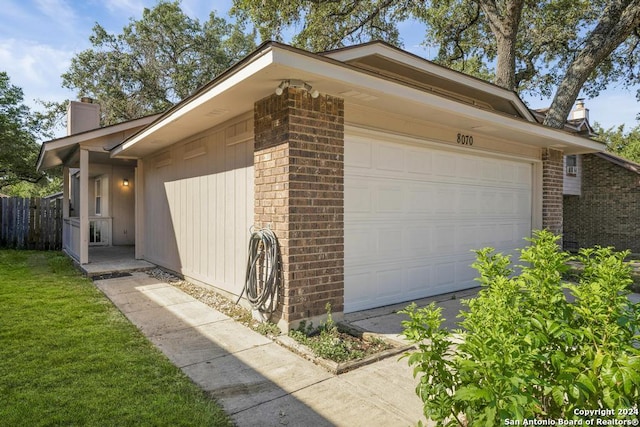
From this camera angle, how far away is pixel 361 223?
491 centimetres

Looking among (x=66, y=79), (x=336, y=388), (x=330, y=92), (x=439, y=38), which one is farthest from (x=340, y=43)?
(x=66, y=79)

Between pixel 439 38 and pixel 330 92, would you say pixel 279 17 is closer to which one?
pixel 439 38

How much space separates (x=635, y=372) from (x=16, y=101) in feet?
78.3

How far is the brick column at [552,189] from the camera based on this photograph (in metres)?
7.61

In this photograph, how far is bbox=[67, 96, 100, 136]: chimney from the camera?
36.9 ft

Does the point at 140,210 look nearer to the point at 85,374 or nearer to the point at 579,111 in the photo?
the point at 85,374

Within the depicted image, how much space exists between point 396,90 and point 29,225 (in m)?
12.6

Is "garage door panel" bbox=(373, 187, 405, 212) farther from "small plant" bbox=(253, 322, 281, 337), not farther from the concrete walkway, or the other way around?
the concrete walkway

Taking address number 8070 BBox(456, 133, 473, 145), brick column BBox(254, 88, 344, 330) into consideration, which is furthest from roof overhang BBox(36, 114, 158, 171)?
address number 8070 BBox(456, 133, 473, 145)

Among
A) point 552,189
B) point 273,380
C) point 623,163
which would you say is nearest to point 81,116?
point 273,380

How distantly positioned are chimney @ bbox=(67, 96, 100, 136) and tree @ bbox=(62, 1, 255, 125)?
39.8 ft

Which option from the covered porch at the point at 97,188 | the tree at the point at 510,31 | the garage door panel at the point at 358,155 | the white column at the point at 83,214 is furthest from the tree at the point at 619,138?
the white column at the point at 83,214

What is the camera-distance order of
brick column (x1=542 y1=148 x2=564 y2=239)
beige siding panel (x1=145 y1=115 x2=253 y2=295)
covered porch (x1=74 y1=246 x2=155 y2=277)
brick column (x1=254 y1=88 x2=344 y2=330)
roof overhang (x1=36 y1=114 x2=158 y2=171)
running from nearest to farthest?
brick column (x1=254 y1=88 x2=344 y2=330) < beige siding panel (x1=145 y1=115 x2=253 y2=295) < covered porch (x1=74 y1=246 x2=155 y2=277) < brick column (x1=542 y1=148 x2=564 y2=239) < roof overhang (x1=36 y1=114 x2=158 y2=171)

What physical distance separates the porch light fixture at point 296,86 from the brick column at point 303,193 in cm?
9
